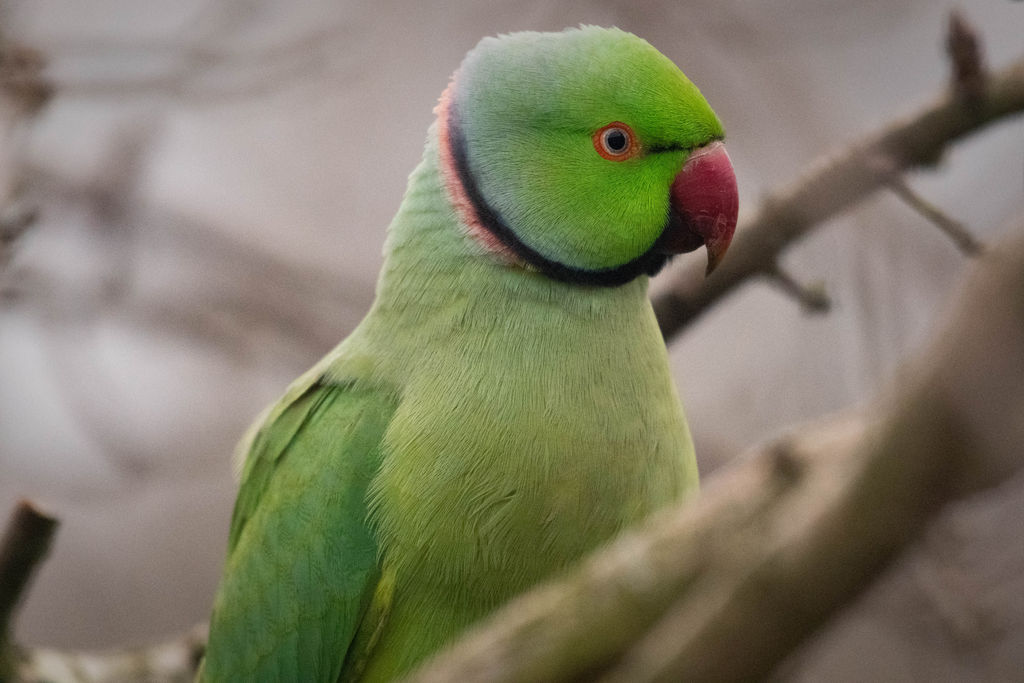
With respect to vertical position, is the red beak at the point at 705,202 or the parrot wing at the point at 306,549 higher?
the red beak at the point at 705,202

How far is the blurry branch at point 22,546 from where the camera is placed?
1915mm

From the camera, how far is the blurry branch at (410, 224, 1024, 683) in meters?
0.76

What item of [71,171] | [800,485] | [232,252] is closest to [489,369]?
[800,485]

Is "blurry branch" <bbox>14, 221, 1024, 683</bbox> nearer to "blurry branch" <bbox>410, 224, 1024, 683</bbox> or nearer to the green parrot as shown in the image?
"blurry branch" <bbox>410, 224, 1024, 683</bbox>

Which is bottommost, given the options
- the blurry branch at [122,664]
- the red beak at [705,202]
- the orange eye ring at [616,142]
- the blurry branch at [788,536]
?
the blurry branch at [122,664]

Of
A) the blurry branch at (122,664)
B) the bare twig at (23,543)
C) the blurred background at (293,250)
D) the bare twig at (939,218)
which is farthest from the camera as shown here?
the blurred background at (293,250)

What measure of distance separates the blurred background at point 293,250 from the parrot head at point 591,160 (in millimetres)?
553

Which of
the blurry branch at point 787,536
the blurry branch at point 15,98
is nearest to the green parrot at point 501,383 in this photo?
the blurry branch at point 787,536

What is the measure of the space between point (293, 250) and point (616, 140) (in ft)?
9.65

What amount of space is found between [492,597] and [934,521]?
4.05ft

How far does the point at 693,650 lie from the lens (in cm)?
95

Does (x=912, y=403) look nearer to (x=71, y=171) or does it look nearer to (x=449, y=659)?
(x=449, y=659)

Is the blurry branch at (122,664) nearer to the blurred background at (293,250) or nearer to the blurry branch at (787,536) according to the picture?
the blurred background at (293,250)

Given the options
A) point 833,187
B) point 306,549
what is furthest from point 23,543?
point 833,187
